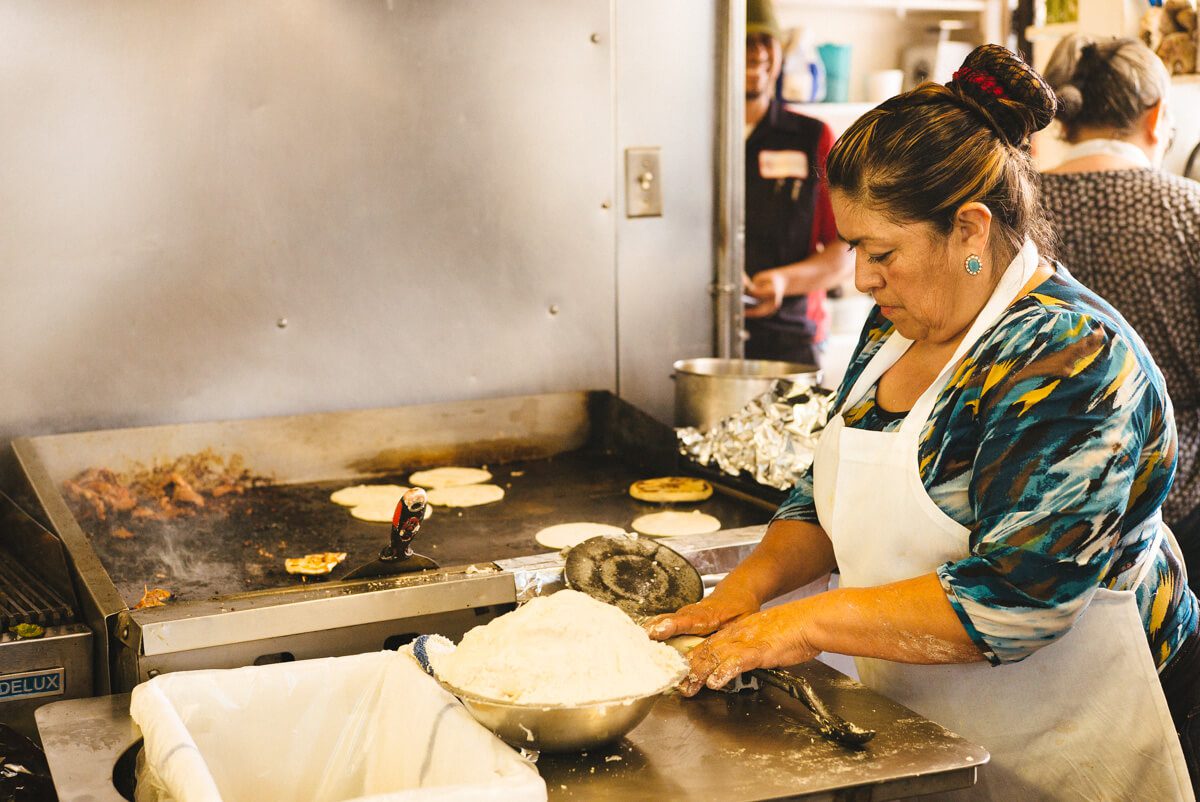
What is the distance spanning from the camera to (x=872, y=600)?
155 cm

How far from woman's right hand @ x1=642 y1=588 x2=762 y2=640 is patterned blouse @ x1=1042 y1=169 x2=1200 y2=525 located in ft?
5.49

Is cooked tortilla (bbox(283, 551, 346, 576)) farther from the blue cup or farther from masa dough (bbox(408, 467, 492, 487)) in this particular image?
the blue cup

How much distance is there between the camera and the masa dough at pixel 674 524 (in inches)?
97.0

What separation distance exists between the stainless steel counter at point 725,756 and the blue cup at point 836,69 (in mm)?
4009

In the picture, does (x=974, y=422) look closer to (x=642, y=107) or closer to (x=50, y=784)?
(x=50, y=784)

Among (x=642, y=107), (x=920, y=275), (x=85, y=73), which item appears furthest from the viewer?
(x=642, y=107)

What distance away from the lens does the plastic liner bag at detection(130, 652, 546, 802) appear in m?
1.40

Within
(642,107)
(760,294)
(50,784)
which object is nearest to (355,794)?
(50,784)

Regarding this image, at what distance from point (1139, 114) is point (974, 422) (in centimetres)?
184

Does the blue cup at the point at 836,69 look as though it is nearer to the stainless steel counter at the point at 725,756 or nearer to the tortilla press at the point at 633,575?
the tortilla press at the point at 633,575

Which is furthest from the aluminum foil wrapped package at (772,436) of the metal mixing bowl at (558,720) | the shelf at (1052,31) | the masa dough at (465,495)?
the shelf at (1052,31)

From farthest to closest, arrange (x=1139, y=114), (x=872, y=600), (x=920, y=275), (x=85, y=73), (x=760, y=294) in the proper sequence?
(x=760, y=294) < (x=1139, y=114) < (x=85, y=73) < (x=920, y=275) < (x=872, y=600)

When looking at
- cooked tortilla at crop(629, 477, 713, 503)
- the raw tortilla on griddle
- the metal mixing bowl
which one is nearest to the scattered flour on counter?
the metal mixing bowl

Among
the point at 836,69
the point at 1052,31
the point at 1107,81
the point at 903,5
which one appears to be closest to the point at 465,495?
the point at 1107,81
